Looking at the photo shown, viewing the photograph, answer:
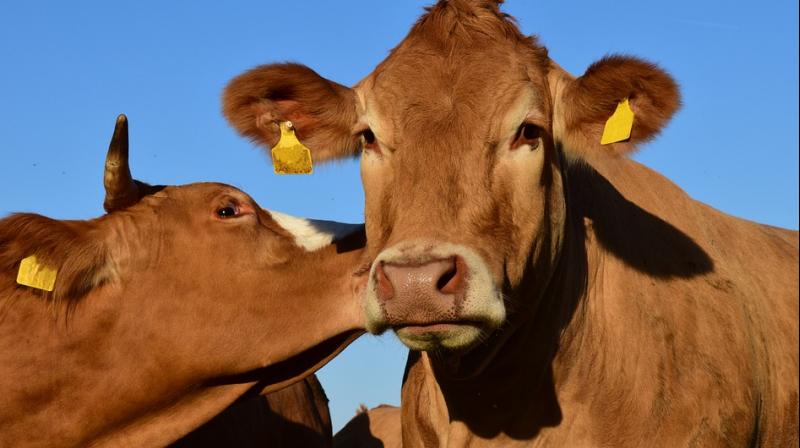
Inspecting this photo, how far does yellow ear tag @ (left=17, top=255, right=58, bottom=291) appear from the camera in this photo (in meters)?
5.93

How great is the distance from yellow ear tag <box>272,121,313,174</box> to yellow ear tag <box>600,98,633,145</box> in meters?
1.55

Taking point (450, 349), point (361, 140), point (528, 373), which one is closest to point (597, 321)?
point (528, 373)

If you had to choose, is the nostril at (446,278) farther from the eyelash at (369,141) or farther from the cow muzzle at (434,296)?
the eyelash at (369,141)

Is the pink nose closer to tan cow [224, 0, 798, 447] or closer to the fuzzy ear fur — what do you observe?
tan cow [224, 0, 798, 447]

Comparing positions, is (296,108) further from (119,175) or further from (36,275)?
(36,275)

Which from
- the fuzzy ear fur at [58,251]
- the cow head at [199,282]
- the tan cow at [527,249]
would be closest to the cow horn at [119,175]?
the cow head at [199,282]

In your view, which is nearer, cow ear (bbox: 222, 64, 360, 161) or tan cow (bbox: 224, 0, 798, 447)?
tan cow (bbox: 224, 0, 798, 447)

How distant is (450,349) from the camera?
4.16 metres

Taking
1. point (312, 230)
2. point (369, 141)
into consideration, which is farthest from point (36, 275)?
point (369, 141)

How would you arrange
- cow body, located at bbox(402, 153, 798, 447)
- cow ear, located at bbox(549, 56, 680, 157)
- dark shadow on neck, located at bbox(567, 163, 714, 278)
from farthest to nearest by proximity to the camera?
dark shadow on neck, located at bbox(567, 163, 714, 278) → cow ear, located at bbox(549, 56, 680, 157) → cow body, located at bbox(402, 153, 798, 447)

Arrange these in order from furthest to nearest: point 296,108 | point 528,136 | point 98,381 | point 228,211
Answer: point 228,211, point 98,381, point 296,108, point 528,136

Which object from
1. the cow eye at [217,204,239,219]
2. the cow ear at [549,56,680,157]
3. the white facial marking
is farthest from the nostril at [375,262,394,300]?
the cow eye at [217,204,239,219]

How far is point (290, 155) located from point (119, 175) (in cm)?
117

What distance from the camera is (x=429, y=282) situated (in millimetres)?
3920
